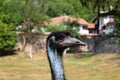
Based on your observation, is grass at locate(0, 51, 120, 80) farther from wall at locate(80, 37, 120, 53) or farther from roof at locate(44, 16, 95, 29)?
roof at locate(44, 16, 95, 29)

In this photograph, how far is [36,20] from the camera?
2822 cm

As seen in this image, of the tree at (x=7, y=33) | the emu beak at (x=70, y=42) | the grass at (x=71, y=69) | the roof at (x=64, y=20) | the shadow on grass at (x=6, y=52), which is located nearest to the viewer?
the emu beak at (x=70, y=42)

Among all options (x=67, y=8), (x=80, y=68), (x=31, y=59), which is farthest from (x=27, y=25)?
(x=67, y=8)

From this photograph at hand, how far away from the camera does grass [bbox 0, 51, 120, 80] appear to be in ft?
57.9

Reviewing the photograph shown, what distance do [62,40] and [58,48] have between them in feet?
0.37

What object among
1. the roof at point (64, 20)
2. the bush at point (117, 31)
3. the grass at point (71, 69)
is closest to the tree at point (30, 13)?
the grass at point (71, 69)

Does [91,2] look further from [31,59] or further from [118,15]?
[31,59]

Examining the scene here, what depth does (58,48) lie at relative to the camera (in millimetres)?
4738

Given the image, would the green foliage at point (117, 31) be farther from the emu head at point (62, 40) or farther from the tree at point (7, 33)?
the emu head at point (62, 40)

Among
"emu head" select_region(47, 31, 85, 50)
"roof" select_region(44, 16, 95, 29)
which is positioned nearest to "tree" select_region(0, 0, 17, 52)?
"roof" select_region(44, 16, 95, 29)

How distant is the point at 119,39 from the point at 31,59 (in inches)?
245

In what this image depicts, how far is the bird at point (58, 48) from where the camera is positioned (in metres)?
4.70

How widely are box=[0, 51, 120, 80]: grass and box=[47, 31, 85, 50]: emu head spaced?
1206 centimetres

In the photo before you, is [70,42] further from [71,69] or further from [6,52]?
[6,52]
